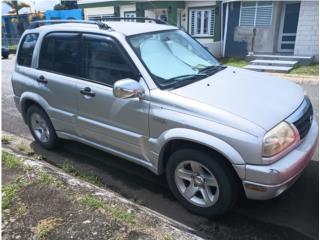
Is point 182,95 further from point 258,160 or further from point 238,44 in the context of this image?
point 238,44

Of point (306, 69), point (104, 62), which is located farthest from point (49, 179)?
point (306, 69)

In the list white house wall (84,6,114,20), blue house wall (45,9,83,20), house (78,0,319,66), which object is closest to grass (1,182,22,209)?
house (78,0,319,66)

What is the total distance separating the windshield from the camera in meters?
3.46

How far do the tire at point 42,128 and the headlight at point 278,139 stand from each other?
3268 millimetres

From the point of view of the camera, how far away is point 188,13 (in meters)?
19.6

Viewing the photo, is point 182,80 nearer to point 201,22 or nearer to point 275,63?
point 275,63

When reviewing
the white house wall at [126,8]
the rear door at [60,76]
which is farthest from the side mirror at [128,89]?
the white house wall at [126,8]

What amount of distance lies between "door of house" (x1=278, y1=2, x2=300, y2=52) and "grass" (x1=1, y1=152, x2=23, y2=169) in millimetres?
13808

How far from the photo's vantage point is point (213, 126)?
2.85 metres

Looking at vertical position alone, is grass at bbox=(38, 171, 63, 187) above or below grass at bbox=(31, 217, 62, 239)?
above

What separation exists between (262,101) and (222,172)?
82 centimetres

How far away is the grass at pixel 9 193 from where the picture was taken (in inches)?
128

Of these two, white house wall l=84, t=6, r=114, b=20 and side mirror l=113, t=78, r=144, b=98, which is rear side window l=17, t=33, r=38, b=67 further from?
white house wall l=84, t=6, r=114, b=20

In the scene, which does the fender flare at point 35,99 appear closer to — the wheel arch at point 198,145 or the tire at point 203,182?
the wheel arch at point 198,145
